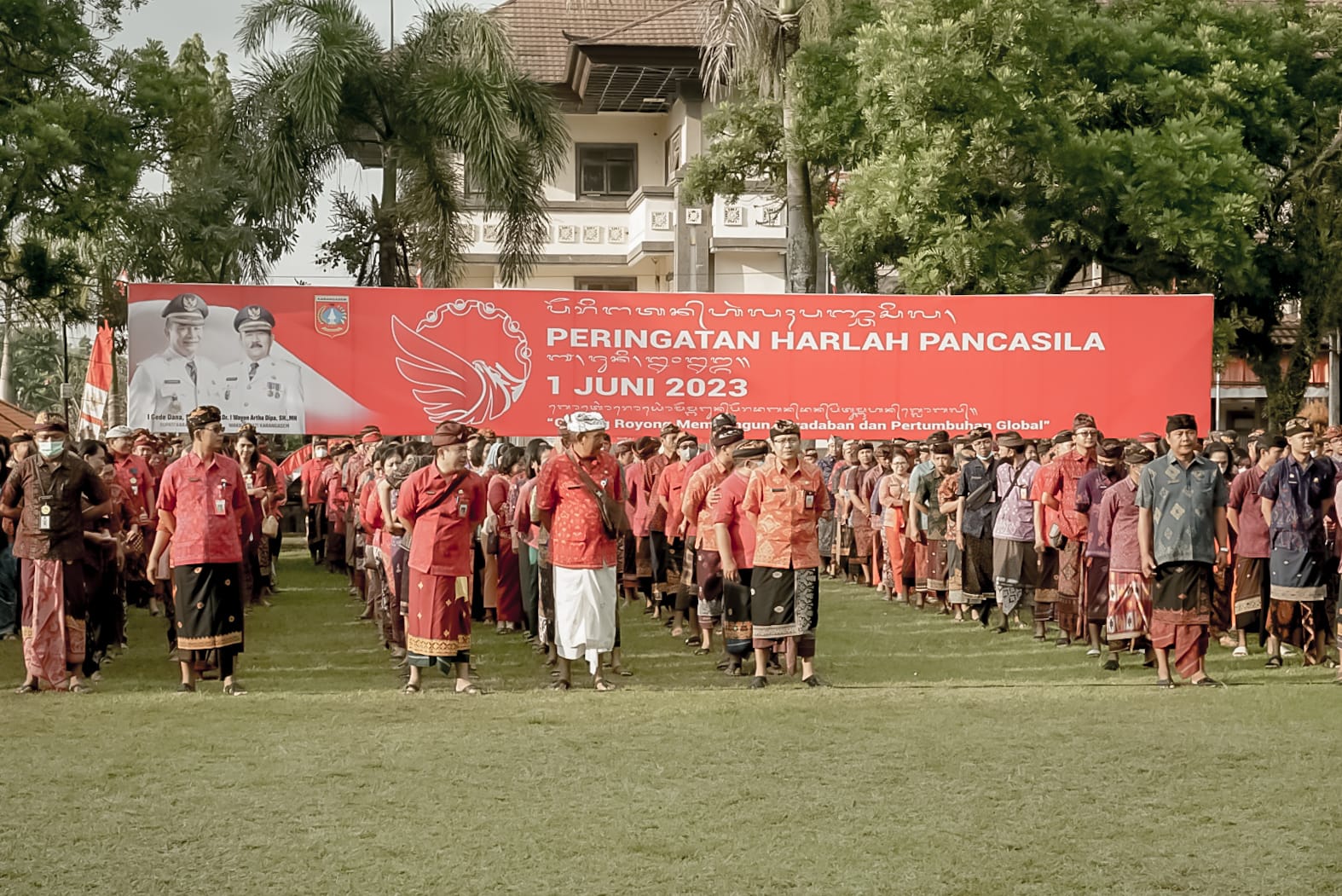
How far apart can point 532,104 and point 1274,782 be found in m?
20.6

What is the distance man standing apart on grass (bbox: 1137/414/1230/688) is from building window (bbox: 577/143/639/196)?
2785 centimetres

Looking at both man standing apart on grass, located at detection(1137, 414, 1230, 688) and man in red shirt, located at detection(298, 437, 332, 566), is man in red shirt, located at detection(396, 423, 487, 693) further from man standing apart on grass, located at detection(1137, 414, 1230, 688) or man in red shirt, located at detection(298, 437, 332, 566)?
man in red shirt, located at detection(298, 437, 332, 566)

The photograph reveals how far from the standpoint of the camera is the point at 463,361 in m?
20.2

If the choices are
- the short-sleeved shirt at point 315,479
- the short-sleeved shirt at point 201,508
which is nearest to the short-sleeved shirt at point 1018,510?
the short-sleeved shirt at point 201,508

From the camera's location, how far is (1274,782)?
8.19 meters

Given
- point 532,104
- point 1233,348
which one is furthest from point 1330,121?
point 532,104

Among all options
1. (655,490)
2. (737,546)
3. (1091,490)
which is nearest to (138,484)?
(655,490)

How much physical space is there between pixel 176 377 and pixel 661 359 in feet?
18.2

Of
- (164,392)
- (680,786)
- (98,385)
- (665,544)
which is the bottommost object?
(680,786)

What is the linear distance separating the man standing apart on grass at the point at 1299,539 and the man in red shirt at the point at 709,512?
4.05m

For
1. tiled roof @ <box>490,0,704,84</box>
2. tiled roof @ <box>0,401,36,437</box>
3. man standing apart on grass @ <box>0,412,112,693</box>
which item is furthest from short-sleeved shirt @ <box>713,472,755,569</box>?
tiled roof @ <box>490,0,704,84</box>

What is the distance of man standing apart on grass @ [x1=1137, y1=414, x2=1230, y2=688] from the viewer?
11.5 metres

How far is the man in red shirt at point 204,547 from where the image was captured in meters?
11.3

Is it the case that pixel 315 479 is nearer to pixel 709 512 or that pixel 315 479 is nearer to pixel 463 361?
pixel 463 361
